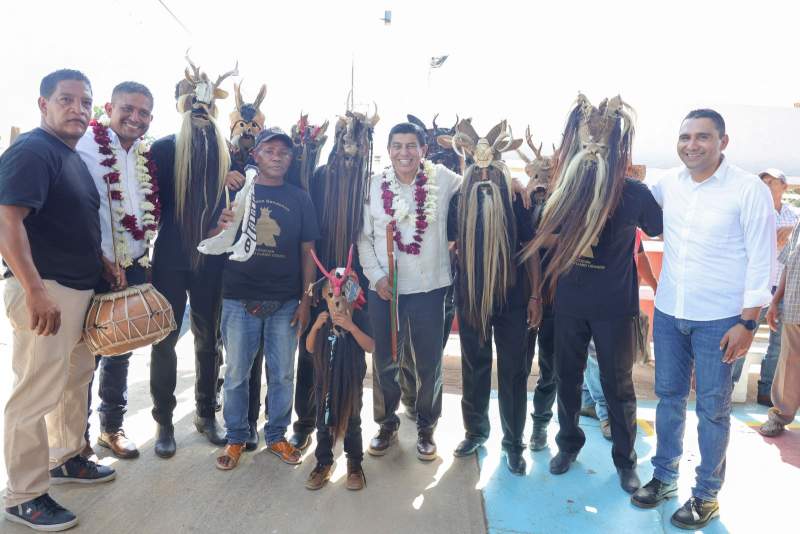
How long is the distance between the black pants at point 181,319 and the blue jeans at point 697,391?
2.69 meters

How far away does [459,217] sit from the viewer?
11.2 ft

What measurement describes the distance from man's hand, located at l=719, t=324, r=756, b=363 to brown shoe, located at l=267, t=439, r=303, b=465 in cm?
251

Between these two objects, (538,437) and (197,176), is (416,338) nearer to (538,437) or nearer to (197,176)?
(538,437)

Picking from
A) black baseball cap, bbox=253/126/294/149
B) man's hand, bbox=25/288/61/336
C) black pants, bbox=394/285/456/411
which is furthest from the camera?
black pants, bbox=394/285/456/411

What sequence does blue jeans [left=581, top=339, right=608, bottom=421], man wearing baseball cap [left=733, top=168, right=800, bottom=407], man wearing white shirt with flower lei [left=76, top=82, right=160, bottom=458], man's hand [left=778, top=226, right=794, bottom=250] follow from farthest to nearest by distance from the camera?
man's hand [left=778, top=226, right=794, bottom=250]
man wearing baseball cap [left=733, top=168, right=800, bottom=407]
blue jeans [left=581, top=339, right=608, bottom=421]
man wearing white shirt with flower lei [left=76, top=82, right=160, bottom=458]

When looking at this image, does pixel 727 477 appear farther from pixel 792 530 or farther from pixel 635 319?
pixel 635 319

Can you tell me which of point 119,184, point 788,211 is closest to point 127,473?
point 119,184

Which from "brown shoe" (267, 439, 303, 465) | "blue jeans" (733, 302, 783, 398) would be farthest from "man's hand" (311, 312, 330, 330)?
"blue jeans" (733, 302, 783, 398)

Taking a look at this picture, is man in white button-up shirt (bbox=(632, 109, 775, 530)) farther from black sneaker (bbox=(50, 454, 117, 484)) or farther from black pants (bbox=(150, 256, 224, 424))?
black sneaker (bbox=(50, 454, 117, 484))

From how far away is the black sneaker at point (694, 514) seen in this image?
2889mm

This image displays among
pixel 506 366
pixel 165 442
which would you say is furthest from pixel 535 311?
→ pixel 165 442

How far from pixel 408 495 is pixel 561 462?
1.01 meters

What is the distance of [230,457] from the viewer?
340 cm

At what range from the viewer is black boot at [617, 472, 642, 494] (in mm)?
3201
